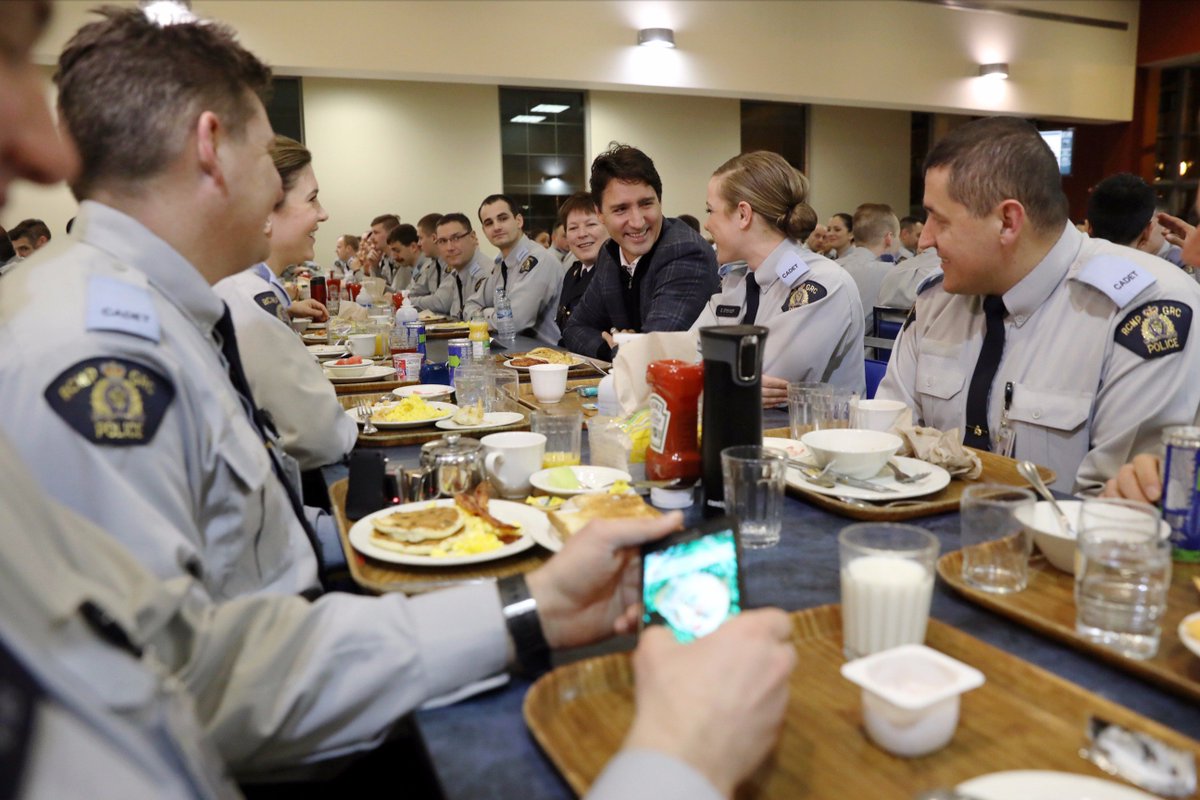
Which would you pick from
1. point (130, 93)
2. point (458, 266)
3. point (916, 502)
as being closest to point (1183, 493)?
point (916, 502)

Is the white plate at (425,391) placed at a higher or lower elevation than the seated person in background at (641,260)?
lower

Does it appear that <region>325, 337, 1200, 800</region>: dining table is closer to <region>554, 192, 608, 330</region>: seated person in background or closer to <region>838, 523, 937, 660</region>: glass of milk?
<region>838, 523, 937, 660</region>: glass of milk

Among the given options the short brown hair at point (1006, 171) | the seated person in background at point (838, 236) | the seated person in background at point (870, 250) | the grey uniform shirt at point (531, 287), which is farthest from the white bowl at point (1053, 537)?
the seated person in background at point (838, 236)

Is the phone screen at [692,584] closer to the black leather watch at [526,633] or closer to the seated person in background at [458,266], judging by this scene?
the black leather watch at [526,633]

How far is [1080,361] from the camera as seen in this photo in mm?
2004

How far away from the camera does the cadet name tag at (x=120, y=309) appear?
1.13 meters

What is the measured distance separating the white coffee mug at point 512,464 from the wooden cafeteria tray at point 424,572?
285mm

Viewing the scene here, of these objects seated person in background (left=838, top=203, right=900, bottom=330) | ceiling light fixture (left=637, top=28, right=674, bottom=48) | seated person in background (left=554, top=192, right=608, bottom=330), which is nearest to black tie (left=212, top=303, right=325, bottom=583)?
seated person in background (left=554, top=192, right=608, bottom=330)

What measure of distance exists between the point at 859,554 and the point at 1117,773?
13.3 inches

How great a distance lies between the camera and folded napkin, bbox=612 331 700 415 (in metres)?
1.97

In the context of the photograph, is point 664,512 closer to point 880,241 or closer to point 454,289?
point 454,289

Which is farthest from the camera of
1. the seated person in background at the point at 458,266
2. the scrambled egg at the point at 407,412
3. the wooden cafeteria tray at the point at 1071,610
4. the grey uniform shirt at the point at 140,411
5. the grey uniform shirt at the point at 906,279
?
the seated person in background at the point at 458,266

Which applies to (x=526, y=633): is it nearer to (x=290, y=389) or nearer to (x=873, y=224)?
(x=290, y=389)

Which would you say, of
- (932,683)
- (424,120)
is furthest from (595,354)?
(424,120)
